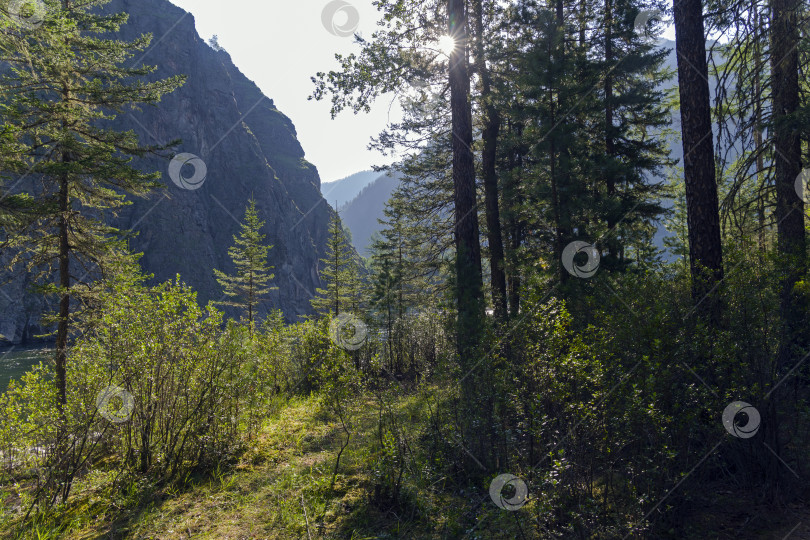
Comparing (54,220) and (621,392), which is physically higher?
(54,220)

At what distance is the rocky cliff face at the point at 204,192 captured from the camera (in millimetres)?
80688

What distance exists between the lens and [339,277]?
25.2 m

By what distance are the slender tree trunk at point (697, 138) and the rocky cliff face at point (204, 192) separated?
233 ft

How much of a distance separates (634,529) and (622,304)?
7.73ft

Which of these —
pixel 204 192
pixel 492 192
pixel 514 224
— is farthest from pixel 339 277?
pixel 204 192

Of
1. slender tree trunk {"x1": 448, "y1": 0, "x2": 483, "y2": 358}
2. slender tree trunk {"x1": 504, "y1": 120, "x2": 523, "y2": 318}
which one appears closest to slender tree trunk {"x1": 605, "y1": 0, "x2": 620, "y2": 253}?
slender tree trunk {"x1": 504, "y1": 120, "x2": 523, "y2": 318}

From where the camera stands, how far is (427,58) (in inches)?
394

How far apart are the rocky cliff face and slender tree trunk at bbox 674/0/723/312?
71.1m

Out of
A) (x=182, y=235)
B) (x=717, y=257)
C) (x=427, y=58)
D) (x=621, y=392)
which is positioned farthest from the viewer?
(x=182, y=235)

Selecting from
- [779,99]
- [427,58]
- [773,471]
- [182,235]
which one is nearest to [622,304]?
[773,471]

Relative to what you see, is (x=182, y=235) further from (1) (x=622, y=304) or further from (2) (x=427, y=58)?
(1) (x=622, y=304)

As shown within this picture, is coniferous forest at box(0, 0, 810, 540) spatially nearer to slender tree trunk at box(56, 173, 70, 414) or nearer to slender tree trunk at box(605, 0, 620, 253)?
slender tree trunk at box(56, 173, 70, 414)

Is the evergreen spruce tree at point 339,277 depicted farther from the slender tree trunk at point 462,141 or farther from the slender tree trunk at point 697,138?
the slender tree trunk at point 697,138

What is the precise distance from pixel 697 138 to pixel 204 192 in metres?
106
